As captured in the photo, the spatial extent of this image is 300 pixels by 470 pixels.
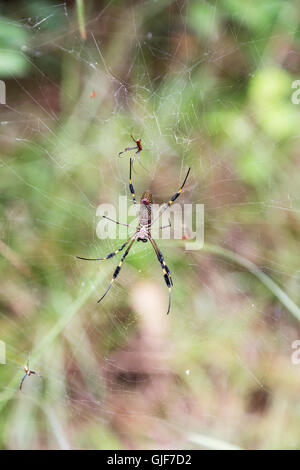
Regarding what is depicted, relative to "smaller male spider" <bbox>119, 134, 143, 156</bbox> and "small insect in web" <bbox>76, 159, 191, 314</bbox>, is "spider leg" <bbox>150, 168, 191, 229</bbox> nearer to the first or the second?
"small insect in web" <bbox>76, 159, 191, 314</bbox>

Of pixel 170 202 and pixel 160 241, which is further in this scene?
pixel 160 241

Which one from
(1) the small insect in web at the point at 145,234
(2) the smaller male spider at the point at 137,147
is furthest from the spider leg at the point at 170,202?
(2) the smaller male spider at the point at 137,147

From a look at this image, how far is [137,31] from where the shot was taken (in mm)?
2377

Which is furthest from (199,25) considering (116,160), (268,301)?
(268,301)

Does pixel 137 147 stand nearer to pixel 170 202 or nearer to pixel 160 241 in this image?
pixel 170 202

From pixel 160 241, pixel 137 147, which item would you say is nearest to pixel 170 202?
pixel 160 241

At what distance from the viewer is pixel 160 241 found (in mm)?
2691

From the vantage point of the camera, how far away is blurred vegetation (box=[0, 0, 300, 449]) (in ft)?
7.56

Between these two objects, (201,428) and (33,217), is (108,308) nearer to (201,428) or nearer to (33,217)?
(33,217)

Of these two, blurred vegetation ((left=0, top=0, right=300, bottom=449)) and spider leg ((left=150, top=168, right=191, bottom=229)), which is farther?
spider leg ((left=150, top=168, right=191, bottom=229))

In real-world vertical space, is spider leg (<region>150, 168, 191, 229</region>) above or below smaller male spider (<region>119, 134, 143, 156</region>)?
below

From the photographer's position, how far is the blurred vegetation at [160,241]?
2.30 m

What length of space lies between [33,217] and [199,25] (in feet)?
6.77

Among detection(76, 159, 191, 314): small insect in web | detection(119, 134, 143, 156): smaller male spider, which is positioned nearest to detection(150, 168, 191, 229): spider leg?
detection(76, 159, 191, 314): small insect in web
